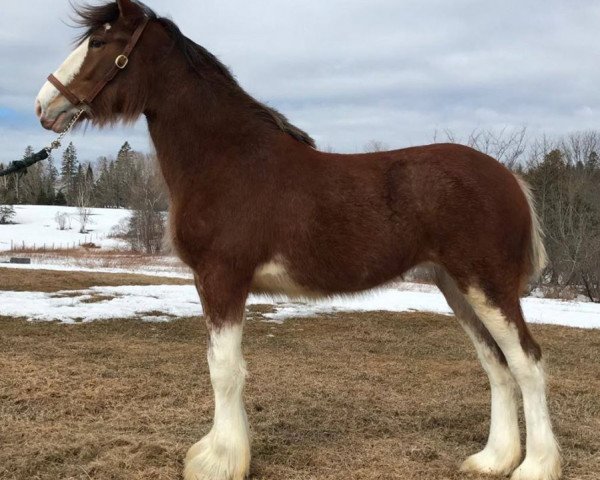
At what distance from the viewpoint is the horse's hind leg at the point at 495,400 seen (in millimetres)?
3740

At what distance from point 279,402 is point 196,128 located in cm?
295

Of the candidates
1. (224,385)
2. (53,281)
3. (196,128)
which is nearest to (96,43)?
(196,128)

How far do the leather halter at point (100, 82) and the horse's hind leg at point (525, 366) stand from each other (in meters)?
2.63

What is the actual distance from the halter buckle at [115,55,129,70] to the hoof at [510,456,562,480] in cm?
365

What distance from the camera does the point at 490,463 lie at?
3729 mm

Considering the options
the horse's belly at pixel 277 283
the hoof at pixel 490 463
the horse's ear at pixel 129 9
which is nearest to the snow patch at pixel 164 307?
the hoof at pixel 490 463

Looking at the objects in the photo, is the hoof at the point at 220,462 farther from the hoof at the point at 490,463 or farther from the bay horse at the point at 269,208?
the hoof at the point at 490,463

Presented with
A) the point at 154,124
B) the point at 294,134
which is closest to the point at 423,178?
the point at 294,134

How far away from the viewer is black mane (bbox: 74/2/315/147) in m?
3.50

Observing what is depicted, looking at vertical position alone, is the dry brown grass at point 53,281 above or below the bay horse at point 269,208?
below

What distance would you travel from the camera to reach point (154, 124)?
364 cm

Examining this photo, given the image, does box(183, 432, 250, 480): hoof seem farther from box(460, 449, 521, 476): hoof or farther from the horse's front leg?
box(460, 449, 521, 476): hoof

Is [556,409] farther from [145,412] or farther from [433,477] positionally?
[145,412]

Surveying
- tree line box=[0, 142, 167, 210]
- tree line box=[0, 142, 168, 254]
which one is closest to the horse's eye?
tree line box=[0, 142, 168, 254]
